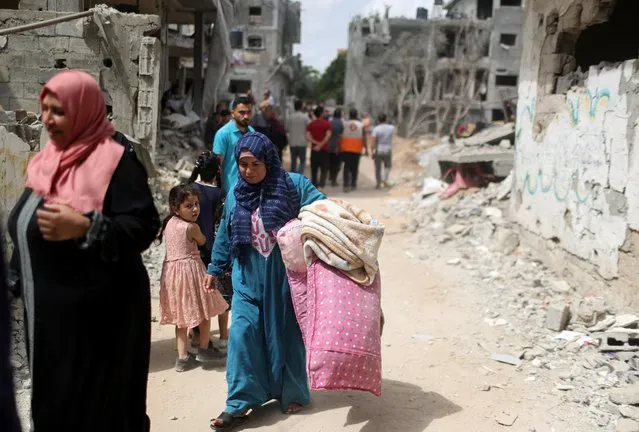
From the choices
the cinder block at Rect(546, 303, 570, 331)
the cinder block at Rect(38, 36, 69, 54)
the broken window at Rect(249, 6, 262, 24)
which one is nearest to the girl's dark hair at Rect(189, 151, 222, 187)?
the cinder block at Rect(546, 303, 570, 331)

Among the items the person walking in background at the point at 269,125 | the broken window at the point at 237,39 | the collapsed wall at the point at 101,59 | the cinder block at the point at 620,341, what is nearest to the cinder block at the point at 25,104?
the collapsed wall at the point at 101,59

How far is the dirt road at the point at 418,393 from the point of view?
12.7 feet

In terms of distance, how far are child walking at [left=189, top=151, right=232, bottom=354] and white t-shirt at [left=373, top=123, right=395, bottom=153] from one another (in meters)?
8.81

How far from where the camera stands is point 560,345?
5.15 m

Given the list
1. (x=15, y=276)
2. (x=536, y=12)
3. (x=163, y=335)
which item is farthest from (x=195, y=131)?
(x=15, y=276)

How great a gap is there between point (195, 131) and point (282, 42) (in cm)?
2252

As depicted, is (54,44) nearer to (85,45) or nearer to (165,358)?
(85,45)

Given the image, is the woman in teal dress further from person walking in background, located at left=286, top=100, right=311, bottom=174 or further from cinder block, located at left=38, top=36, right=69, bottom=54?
person walking in background, located at left=286, top=100, right=311, bottom=174

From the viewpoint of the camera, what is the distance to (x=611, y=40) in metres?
8.29

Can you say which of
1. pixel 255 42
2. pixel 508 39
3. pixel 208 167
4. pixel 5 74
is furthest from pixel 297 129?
pixel 508 39

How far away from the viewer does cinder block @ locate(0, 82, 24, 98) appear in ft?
26.5

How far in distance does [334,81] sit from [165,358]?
47251 millimetres

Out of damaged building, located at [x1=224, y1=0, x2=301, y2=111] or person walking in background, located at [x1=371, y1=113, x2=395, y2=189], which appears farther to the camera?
damaged building, located at [x1=224, y1=0, x2=301, y2=111]

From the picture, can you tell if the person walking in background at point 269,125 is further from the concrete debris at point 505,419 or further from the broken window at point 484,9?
the broken window at point 484,9
